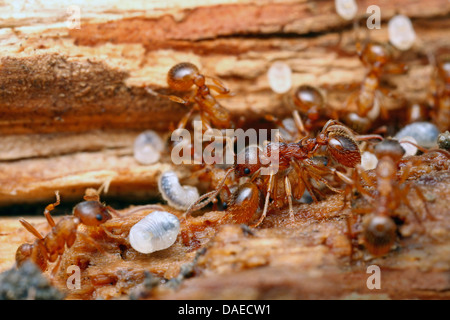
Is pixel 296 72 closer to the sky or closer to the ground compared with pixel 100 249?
closer to the sky

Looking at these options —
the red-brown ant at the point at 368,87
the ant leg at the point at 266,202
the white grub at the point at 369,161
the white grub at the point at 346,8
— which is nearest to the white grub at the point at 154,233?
the ant leg at the point at 266,202

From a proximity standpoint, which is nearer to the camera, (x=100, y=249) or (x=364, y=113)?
(x=100, y=249)

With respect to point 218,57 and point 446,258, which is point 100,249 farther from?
point 446,258

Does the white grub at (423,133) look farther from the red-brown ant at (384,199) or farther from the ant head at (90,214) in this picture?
the ant head at (90,214)

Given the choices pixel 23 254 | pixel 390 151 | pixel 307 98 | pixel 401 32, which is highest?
pixel 401 32

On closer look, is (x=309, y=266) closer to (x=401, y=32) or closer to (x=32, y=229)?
(x=32, y=229)

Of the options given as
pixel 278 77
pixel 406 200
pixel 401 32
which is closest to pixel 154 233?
pixel 406 200

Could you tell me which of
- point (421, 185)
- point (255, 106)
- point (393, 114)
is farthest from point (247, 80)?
point (421, 185)
